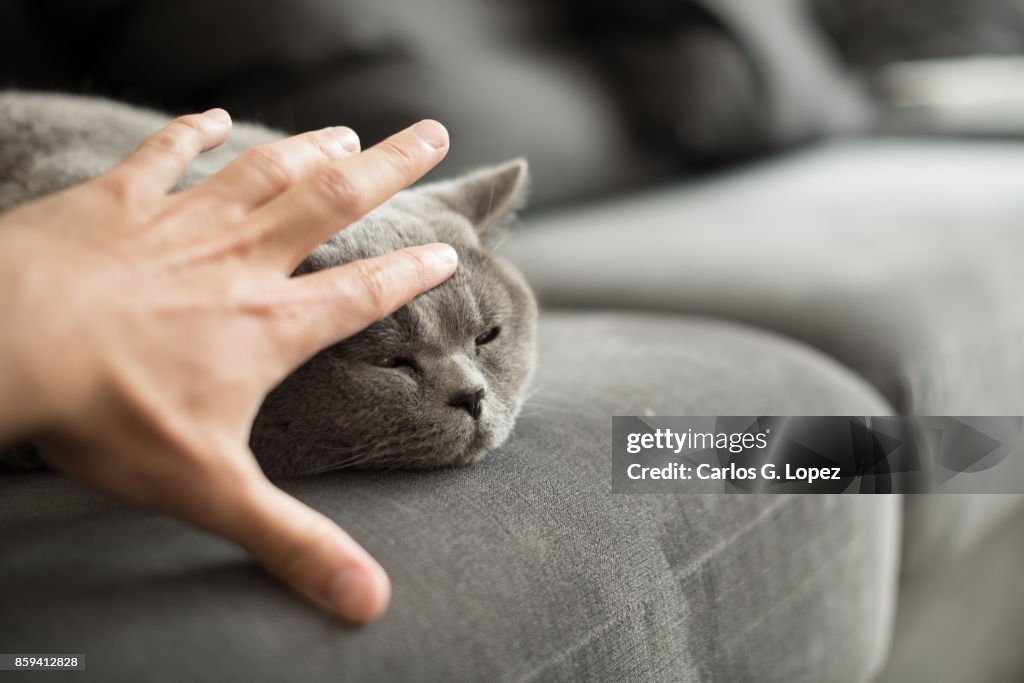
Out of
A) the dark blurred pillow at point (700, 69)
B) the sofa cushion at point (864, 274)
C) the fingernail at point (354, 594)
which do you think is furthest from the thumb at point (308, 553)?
the dark blurred pillow at point (700, 69)

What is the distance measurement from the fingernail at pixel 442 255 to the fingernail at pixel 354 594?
290 millimetres

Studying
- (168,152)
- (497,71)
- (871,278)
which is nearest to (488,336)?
(168,152)

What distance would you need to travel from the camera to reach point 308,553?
23.6 inches

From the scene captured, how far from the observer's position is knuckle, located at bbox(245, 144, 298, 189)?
0.69 meters

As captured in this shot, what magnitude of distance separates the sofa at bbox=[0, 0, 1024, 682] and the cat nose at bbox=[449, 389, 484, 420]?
54 millimetres

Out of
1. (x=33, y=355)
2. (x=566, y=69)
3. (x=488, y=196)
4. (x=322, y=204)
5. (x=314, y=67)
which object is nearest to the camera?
(x=33, y=355)

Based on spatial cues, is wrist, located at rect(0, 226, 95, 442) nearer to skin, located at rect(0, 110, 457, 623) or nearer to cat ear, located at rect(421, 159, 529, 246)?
skin, located at rect(0, 110, 457, 623)

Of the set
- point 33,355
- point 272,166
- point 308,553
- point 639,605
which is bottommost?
point 639,605

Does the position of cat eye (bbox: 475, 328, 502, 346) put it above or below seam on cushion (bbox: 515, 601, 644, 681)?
above

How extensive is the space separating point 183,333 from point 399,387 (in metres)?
0.21

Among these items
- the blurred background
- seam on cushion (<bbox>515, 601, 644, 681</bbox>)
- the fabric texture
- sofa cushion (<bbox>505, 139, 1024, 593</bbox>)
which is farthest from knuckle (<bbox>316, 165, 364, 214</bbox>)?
the blurred background

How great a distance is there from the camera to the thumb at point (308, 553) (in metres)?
0.59

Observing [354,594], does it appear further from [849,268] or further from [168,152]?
[849,268]

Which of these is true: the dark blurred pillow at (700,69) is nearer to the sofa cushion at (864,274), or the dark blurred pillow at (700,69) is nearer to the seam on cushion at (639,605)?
the sofa cushion at (864,274)
